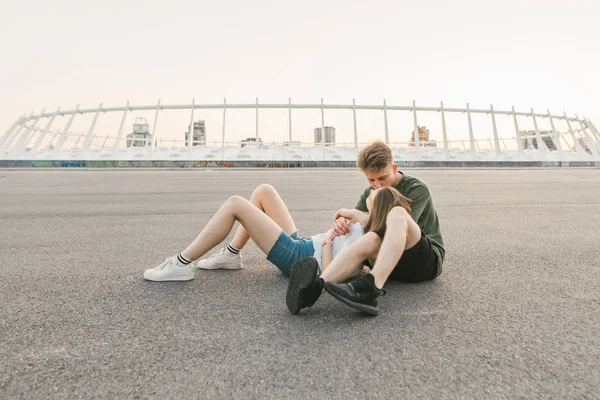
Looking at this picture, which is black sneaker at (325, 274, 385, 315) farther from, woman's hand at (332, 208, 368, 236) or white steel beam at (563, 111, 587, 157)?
white steel beam at (563, 111, 587, 157)

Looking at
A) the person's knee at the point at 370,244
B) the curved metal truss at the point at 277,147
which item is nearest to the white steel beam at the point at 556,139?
the curved metal truss at the point at 277,147

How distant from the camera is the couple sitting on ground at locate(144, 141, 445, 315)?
234cm

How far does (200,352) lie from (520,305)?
6.35ft

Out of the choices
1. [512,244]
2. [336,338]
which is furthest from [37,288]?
[512,244]

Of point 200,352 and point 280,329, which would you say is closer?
point 200,352

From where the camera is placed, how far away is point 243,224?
2840mm

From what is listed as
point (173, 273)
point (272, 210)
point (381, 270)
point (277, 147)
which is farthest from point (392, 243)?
point (277, 147)

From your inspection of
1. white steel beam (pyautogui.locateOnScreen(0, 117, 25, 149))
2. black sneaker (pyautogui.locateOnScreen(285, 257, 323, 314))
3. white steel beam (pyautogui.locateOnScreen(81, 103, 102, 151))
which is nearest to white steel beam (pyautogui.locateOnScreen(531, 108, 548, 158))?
white steel beam (pyautogui.locateOnScreen(81, 103, 102, 151))

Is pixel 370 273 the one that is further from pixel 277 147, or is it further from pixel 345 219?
pixel 277 147

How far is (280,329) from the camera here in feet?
7.00

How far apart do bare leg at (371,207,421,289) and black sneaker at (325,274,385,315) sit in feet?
0.15

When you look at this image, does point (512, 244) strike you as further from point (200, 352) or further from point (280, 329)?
point (200, 352)

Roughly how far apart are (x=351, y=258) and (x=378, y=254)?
0.17 m

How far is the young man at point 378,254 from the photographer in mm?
2250
